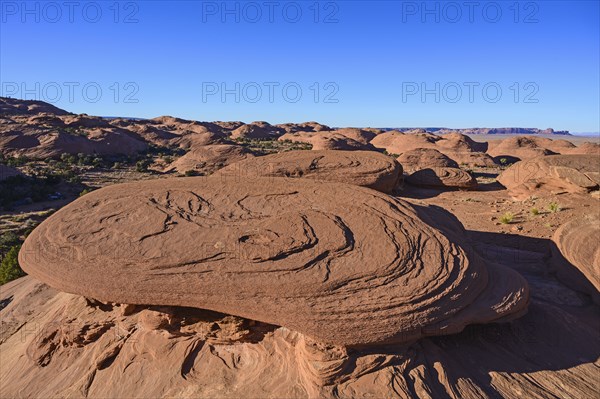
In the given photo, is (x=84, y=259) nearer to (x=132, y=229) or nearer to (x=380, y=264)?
(x=132, y=229)

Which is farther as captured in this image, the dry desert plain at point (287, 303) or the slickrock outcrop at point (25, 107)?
the slickrock outcrop at point (25, 107)

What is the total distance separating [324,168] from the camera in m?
15.3

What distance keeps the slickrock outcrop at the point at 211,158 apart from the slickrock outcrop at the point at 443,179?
42.2 ft

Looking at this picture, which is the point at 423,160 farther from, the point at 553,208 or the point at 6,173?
the point at 6,173

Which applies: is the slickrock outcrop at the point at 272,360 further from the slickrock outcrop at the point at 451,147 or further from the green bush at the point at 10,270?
→ the slickrock outcrop at the point at 451,147

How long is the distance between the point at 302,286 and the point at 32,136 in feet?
139

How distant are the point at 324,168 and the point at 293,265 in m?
10.1

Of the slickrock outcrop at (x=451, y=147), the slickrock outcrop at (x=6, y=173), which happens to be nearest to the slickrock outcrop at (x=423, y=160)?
the slickrock outcrop at (x=451, y=147)

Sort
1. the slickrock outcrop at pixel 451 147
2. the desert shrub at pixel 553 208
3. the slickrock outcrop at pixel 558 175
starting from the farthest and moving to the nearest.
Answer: the slickrock outcrop at pixel 451 147 < the slickrock outcrop at pixel 558 175 < the desert shrub at pixel 553 208

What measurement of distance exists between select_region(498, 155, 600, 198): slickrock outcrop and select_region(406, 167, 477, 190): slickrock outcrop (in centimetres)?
253

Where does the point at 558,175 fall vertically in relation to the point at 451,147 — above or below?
below

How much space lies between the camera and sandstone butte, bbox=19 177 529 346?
5223mm

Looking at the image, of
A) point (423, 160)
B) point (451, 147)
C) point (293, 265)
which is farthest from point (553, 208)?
point (451, 147)

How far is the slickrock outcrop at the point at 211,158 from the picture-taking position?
88.8ft
